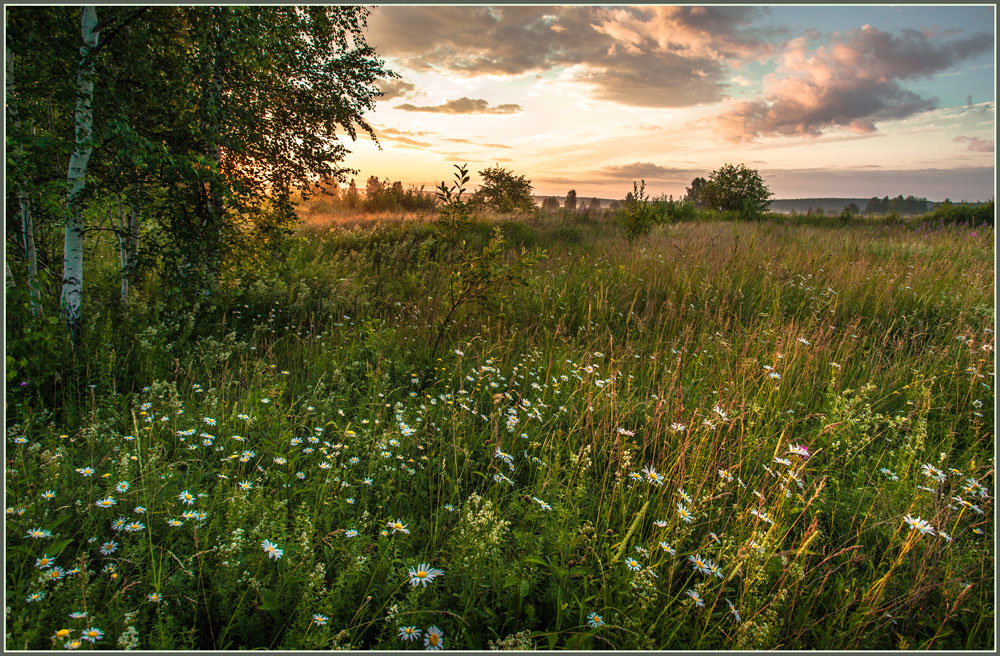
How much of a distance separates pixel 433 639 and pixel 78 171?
477cm

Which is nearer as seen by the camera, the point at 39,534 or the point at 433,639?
the point at 433,639

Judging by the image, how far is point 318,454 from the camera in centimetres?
301

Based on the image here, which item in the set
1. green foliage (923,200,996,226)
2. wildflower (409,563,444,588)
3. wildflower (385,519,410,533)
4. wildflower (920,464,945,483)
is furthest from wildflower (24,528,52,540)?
green foliage (923,200,996,226)

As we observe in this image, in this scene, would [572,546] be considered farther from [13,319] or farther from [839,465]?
[13,319]

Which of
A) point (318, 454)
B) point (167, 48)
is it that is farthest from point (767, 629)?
point (167, 48)

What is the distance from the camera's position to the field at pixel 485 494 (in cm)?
184

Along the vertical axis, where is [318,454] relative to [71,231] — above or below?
below

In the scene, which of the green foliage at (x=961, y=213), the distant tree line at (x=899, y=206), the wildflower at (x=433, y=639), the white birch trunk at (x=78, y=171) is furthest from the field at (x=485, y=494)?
the distant tree line at (x=899, y=206)

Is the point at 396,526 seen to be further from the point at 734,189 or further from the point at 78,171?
the point at 734,189

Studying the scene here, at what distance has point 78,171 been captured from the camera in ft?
12.9

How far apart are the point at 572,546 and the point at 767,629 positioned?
2.51ft

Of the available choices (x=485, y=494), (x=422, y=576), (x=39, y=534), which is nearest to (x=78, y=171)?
(x=39, y=534)

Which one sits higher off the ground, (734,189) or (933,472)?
(734,189)

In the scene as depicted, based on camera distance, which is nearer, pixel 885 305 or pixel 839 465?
pixel 839 465
